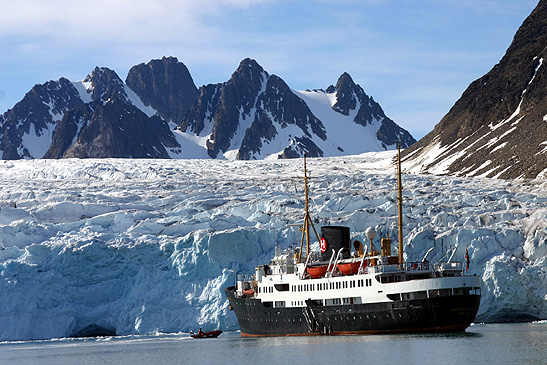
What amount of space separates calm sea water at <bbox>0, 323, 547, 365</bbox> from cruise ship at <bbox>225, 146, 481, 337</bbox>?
1.05 meters

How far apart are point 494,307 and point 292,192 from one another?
26.2m

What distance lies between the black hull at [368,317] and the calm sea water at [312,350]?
33.8 inches

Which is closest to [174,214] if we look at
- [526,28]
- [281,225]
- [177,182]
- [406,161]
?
[281,225]

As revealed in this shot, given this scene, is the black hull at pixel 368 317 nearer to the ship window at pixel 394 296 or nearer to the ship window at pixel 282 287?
the ship window at pixel 394 296

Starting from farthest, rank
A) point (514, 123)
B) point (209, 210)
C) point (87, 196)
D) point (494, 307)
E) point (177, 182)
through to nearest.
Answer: point (514, 123) < point (177, 182) < point (87, 196) < point (209, 210) < point (494, 307)

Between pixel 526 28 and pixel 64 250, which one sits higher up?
pixel 526 28

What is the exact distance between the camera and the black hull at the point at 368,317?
41.0 metres

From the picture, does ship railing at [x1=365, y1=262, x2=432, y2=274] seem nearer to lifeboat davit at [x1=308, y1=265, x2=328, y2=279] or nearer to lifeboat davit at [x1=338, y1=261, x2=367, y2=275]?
lifeboat davit at [x1=338, y1=261, x2=367, y2=275]

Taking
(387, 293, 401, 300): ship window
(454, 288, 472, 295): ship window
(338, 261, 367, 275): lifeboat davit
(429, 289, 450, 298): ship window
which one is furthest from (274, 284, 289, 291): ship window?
→ (454, 288, 472, 295): ship window

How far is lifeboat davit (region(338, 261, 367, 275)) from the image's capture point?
145 ft

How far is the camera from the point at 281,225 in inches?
2216

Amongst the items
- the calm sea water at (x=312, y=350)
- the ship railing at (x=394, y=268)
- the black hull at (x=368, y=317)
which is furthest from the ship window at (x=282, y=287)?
the ship railing at (x=394, y=268)

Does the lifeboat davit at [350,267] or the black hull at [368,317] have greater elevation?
the lifeboat davit at [350,267]

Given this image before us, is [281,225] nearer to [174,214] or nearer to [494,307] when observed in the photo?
[174,214]
